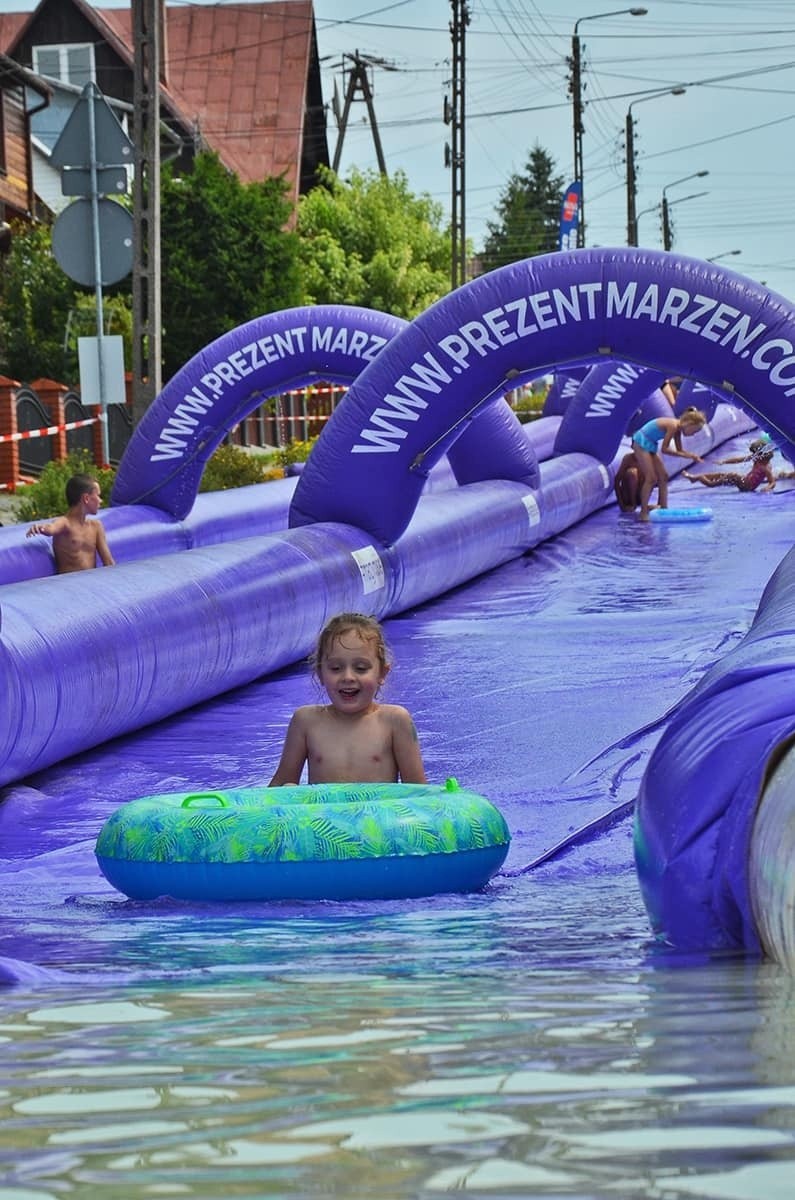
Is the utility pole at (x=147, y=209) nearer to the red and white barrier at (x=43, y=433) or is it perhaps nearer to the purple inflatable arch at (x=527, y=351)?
the red and white barrier at (x=43, y=433)

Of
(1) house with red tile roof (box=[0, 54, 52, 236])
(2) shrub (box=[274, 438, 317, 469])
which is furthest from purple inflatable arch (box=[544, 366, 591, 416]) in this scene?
(1) house with red tile roof (box=[0, 54, 52, 236])

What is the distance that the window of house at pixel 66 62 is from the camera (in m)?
46.2

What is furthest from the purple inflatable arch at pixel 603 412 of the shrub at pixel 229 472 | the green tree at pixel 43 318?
the green tree at pixel 43 318

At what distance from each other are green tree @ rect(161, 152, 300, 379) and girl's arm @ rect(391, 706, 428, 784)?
86.1 feet

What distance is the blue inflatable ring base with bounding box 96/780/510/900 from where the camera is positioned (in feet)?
16.7

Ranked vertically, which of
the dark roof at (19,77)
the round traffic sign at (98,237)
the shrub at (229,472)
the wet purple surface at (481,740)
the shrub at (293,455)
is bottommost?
the wet purple surface at (481,740)

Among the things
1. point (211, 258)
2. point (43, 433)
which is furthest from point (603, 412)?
point (211, 258)

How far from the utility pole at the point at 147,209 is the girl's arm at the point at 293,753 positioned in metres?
12.7

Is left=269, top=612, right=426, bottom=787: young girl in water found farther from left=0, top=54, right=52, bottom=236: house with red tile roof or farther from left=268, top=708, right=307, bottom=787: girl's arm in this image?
left=0, top=54, right=52, bottom=236: house with red tile roof

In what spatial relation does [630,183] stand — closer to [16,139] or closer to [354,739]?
[16,139]

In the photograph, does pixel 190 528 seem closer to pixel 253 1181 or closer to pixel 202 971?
pixel 202 971

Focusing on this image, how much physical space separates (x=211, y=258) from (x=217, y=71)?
23.3 meters

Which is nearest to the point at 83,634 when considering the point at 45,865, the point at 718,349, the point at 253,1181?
the point at 45,865

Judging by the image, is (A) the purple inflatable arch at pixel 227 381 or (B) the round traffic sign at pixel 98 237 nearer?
(A) the purple inflatable arch at pixel 227 381
